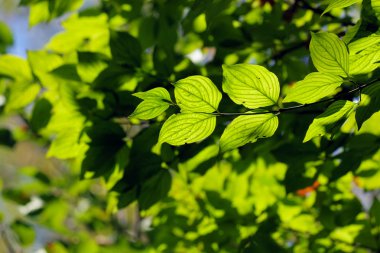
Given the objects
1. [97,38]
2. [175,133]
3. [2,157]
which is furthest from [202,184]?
[2,157]

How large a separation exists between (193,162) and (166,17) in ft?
1.65

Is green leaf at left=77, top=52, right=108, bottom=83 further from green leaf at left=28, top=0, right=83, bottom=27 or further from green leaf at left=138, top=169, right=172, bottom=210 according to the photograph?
green leaf at left=138, top=169, right=172, bottom=210

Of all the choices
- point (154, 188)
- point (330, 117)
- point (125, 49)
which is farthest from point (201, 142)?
point (330, 117)

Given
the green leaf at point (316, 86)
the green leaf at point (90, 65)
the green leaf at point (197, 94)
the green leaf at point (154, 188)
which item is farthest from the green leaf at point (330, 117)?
the green leaf at point (90, 65)

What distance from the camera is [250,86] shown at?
2.14 ft

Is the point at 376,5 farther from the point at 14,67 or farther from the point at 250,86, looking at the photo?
the point at 14,67

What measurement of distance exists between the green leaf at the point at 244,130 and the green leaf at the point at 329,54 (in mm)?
121

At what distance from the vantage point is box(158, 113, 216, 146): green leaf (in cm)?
64

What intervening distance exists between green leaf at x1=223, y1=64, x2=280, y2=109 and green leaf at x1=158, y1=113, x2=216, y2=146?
70 mm

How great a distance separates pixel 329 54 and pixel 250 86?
0.43ft

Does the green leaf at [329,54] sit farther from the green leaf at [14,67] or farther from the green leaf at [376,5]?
the green leaf at [14,67]

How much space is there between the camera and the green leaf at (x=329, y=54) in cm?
59

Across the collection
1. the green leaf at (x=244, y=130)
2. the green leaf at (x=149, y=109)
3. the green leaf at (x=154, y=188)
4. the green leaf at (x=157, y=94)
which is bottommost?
the green leaf at (x=154, y=188)

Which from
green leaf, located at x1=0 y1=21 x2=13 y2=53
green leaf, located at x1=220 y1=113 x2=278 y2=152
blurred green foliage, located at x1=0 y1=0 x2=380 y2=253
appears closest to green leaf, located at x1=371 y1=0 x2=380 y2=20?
blurred green foliage, located at x1=0 y1=0 x2=380 y2=253
